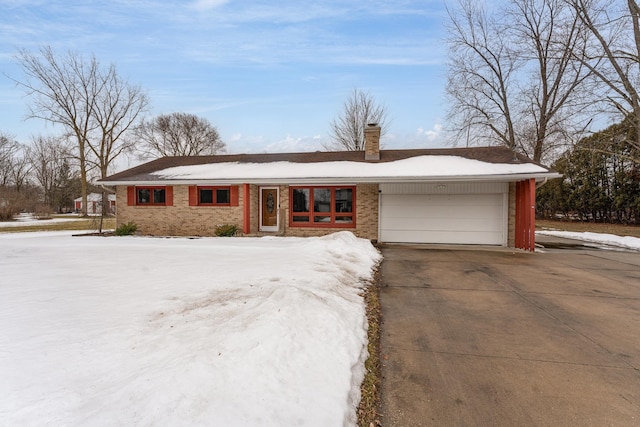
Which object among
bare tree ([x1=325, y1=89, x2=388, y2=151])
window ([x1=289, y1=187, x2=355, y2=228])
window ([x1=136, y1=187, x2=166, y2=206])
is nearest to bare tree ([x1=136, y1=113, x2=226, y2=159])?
bare tree ([x1=325, y1=89, x2=388, y2=151])

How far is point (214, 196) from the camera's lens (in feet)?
45.3

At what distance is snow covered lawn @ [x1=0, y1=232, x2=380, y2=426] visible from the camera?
2125 millimetres

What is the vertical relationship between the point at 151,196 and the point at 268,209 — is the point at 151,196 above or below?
above

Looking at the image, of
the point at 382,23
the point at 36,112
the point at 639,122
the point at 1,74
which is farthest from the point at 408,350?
the point at 36,112

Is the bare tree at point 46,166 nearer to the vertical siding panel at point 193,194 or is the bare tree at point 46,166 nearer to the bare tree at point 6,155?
the bare tree at point 6,155

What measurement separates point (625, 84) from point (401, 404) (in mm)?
21517

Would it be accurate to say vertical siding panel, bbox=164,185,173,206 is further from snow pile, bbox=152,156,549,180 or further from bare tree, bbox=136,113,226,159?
bare tree, bbox=136,113,226,159

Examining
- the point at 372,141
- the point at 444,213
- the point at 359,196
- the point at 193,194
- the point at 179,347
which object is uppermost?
the point at 372,141

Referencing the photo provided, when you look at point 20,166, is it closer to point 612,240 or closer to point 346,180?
point 346,180

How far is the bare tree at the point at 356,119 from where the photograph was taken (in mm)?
27844

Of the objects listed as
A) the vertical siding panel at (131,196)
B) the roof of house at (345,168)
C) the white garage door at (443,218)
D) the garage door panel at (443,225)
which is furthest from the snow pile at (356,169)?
the garage door panel at (443,225)

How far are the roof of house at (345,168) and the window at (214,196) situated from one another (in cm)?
59

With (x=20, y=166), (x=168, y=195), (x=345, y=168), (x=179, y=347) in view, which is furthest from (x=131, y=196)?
(x=20, y=166)

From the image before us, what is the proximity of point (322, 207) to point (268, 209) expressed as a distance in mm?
2519
